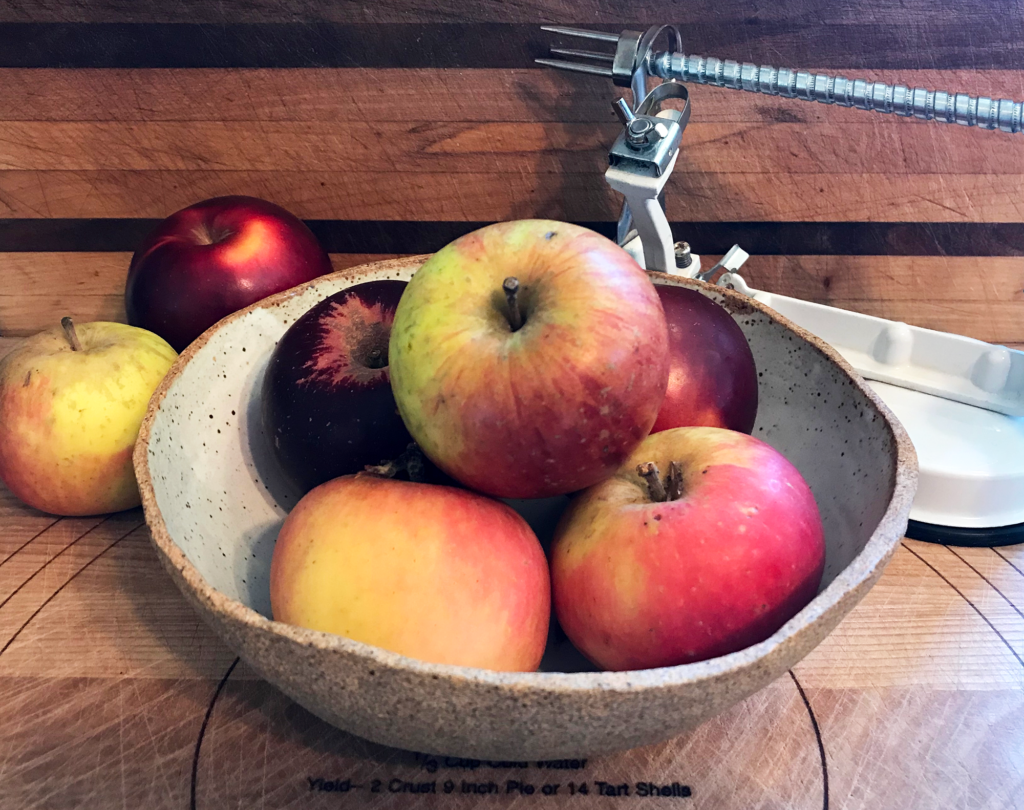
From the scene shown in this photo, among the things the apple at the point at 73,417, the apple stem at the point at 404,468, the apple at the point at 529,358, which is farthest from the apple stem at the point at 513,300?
the apple at the point at 73,417

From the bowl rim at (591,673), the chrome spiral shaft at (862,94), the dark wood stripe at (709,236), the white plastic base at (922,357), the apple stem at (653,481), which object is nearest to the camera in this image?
the bowl rim at (591,673)

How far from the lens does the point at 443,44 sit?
775 mm

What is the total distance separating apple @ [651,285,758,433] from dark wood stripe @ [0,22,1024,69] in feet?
1.09

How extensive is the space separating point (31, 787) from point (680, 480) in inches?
18.7

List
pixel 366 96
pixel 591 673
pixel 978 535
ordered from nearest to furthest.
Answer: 1. pixel 591 673
2. pixel 978 535
3. pixel 366 96

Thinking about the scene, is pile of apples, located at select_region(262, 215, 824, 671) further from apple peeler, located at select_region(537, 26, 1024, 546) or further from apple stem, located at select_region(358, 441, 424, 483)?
apple peeler, located at select_region(537, 26, 1024, 546)

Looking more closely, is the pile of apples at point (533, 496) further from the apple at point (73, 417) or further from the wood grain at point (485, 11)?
the wood grain at point (485, 11)

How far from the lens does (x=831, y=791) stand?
50 cm

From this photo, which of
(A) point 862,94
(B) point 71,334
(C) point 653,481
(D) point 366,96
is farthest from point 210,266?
(A) point 862,94

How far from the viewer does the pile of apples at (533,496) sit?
433 mm

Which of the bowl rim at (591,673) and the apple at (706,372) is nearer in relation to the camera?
the bowl rim at (591,673)

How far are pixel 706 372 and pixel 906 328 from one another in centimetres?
32

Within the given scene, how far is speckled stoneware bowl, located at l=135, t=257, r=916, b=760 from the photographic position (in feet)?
1.21

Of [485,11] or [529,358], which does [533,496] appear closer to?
[529,358]
